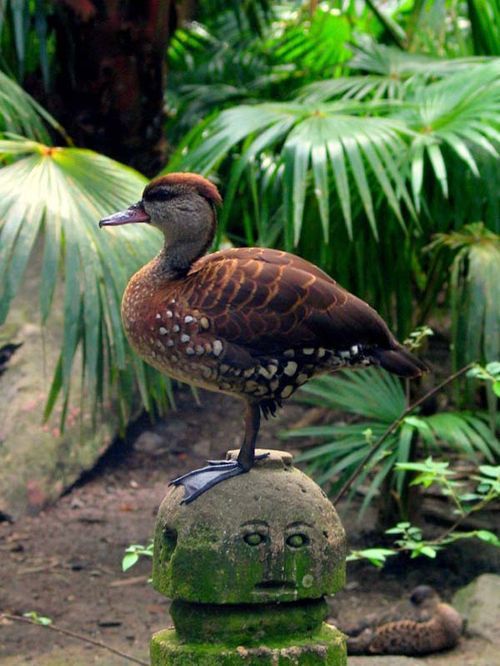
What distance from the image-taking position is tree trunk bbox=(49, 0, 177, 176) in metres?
5.58

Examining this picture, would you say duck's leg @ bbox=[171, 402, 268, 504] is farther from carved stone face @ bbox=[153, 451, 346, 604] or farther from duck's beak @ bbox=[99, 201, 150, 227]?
duck's beak @ bbox=[99, 201, 150, 227]

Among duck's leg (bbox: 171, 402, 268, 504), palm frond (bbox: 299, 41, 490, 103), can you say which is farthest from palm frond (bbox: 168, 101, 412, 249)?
duck's leg (bbox: 171, 402, 268, 504)

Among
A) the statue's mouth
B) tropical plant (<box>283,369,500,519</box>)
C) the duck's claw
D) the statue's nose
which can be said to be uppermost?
the duck's claw

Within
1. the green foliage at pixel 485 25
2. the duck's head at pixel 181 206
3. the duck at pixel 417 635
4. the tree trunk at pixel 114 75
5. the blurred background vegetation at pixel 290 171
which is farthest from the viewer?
the green foliage at pixel 485 25

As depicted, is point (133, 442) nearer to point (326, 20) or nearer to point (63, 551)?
point (63, 551)

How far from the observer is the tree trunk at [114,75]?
5.58 meters

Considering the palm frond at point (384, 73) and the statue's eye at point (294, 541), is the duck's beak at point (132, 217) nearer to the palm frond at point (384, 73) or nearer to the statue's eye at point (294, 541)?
the statue's eye at point (294, 541)

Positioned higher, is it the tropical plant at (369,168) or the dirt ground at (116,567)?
the tropical plant at (369,168)

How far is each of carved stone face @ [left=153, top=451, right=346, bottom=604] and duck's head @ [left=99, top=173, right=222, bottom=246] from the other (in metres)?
0.62

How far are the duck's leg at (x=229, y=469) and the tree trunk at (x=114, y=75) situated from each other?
3180mm

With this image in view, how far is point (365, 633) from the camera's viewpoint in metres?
4.62

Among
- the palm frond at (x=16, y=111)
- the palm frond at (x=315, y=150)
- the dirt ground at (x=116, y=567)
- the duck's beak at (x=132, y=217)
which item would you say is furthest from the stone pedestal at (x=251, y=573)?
the palm frond at (x=16, y=111)

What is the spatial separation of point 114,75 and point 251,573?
12.0 feet

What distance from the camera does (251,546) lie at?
263 cm
